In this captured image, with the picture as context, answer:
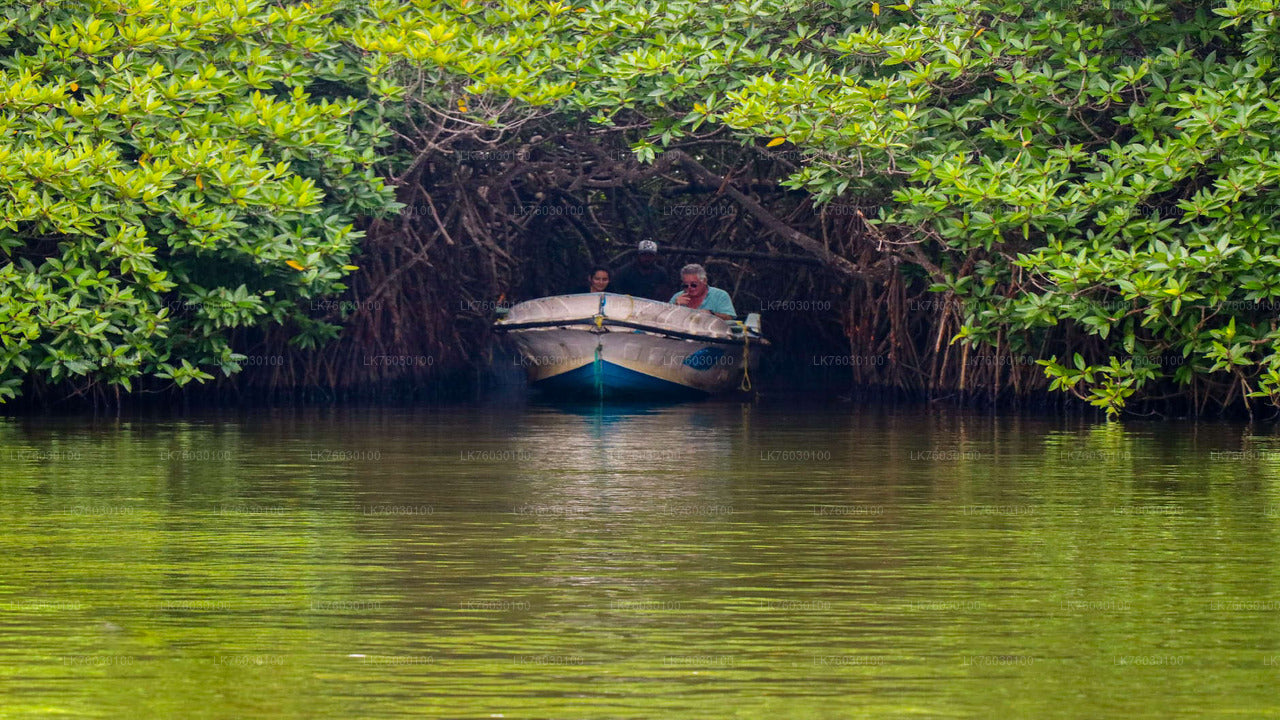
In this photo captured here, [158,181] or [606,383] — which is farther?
[606,383]

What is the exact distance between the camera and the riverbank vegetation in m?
11.1

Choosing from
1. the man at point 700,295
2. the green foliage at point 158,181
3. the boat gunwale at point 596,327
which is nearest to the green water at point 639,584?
the green foliage at point 158,181

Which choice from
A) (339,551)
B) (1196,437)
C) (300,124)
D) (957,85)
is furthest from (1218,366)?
(339,551)

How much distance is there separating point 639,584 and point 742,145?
8.10m

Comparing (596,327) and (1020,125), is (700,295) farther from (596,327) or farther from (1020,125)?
(1020,125)

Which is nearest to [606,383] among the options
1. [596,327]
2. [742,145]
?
[596,327]

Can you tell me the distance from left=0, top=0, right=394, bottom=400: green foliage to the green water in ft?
8.03

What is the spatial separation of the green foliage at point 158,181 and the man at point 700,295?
3.93 metres

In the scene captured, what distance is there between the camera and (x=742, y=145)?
12.9 meters

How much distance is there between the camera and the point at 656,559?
5.63 metres

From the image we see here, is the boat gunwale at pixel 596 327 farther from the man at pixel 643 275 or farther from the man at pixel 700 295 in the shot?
the man at pixel 643 275

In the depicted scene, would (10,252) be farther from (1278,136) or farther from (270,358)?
(1278,136)

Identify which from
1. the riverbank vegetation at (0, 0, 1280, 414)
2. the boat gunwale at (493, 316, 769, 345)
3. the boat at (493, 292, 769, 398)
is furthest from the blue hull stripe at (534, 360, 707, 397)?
the riverbank vegetation at (0, 0, 1280, 414)

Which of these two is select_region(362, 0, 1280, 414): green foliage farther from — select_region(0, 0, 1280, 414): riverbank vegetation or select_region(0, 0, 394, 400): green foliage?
select_region(0, 0, 394, 400): green foliage
